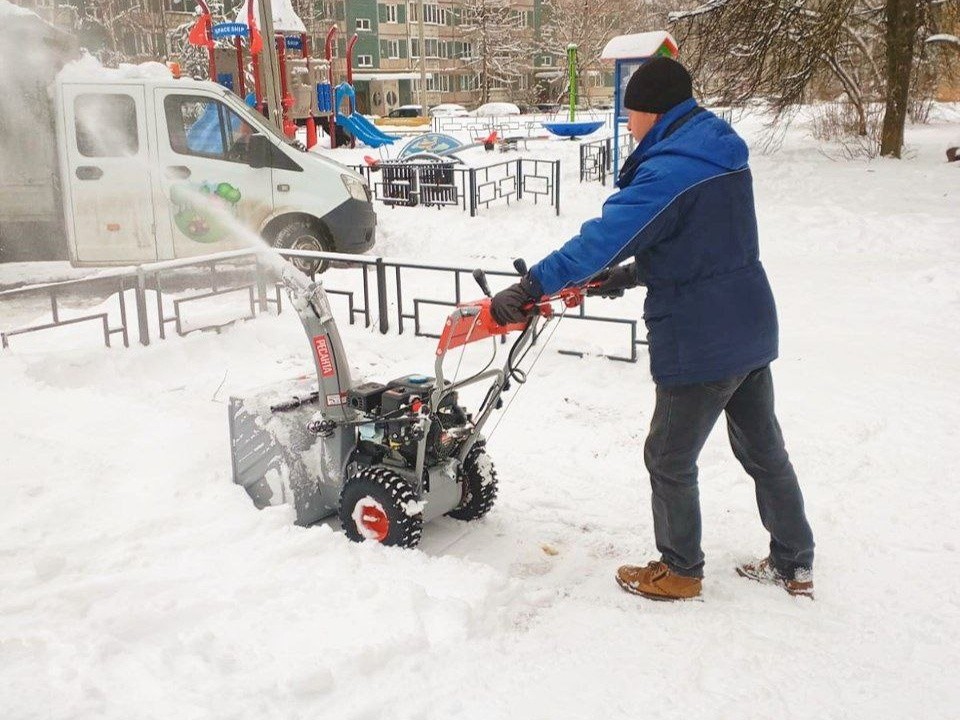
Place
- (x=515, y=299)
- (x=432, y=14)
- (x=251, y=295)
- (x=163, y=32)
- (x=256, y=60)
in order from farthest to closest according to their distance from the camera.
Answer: (x=432, y=14), (x=163, y=32), (x=256, y=60), (x=251, y=295), (x=515, y=299)

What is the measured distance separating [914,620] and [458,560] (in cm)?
178

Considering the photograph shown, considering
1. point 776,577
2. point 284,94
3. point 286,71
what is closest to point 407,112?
point 286,71

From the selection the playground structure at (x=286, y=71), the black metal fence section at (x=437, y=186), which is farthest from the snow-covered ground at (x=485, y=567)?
the playground structure at (x=286, y=71)

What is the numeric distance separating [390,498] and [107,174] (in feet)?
24.2

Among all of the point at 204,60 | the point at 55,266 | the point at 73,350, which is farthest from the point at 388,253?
the point at 204,60

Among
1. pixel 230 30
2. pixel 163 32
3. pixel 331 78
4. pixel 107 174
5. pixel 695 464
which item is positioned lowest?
pixel 695 464

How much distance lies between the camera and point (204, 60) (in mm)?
39500

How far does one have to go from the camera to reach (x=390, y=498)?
12.9ft

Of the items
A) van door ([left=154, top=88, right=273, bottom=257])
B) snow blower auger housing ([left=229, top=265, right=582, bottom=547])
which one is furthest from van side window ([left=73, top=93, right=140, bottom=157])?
snow blower auger housing ([left=229, top=265, right=582, bottom=547])

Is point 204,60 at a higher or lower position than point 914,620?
higher

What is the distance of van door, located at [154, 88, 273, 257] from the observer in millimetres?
9984

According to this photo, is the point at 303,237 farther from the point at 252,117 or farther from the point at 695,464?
the point at 695,464

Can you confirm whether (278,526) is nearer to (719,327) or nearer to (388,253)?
(719,327)

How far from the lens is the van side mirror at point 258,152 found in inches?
408
